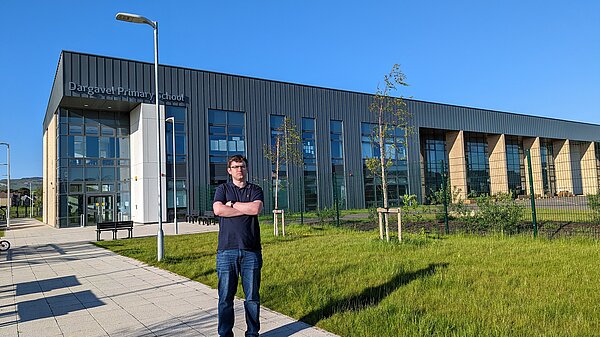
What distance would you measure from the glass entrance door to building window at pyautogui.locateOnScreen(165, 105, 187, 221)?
4.17 metres

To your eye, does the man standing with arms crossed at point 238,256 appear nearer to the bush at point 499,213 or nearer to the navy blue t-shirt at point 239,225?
the navy blue t-shirt at point 239,225

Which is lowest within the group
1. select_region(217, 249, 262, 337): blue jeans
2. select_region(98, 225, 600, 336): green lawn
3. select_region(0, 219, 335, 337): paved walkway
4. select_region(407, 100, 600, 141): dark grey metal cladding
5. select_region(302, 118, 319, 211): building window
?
select_region(0, 219, 335, 337): paved walkway

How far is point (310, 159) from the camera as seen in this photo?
34562 mm

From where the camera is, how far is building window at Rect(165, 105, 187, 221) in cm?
2861

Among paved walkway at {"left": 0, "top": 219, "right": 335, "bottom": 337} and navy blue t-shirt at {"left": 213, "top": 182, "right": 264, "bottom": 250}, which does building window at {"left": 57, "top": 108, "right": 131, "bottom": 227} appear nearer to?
paved walkway at {"left": 0, "top": 219, "right": 335, "bottom": 337}

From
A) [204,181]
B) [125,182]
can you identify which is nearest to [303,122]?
[204,181]

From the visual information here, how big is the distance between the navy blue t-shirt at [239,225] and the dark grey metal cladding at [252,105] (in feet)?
80.7

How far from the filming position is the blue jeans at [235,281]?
4.09 metres

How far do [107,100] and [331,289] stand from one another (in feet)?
80.2

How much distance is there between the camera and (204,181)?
29.9 m

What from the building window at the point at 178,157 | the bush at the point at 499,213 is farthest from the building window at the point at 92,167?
the bush at the point at 499,213

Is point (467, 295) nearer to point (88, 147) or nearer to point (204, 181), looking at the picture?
point (204, 181)

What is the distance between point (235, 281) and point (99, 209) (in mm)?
27764

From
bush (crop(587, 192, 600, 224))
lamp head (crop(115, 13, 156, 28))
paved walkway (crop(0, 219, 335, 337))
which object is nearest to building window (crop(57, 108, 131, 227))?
paved walkway (crop(0, 219, 335, 337))
